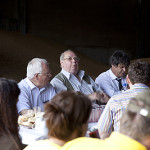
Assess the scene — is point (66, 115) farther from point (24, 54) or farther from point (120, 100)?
point (24, 54)

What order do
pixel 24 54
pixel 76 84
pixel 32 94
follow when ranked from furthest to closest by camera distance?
pixel 24 54, pixel 76 84, pixel 32 94

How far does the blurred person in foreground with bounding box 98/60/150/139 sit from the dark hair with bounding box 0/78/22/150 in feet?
2.82

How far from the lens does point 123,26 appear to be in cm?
1512

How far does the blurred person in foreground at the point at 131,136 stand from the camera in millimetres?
1229

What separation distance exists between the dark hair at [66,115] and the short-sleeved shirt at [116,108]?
0.96 meters

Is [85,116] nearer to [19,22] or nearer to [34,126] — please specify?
[34,126]

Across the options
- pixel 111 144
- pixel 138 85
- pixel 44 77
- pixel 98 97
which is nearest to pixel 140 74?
pixel 138 85

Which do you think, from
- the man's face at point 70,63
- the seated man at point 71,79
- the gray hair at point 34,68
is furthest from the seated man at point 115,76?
the gray hair at point 34,68

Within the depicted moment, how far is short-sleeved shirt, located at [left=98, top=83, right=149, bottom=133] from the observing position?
2367mm

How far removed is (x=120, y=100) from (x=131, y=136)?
A: 1.12m

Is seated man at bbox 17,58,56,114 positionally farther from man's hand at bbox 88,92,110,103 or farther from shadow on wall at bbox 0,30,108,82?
shadow on wall at bbox 0,30,108,82

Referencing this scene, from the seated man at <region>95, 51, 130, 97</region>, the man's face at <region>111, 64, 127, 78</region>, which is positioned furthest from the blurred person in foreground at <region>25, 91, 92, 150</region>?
the man's face at <region>111, 64, 127, 78</region>

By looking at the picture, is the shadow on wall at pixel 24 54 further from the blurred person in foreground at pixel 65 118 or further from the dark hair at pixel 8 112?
the blurred person in foreground at pixel 65 118

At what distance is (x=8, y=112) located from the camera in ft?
5.98
